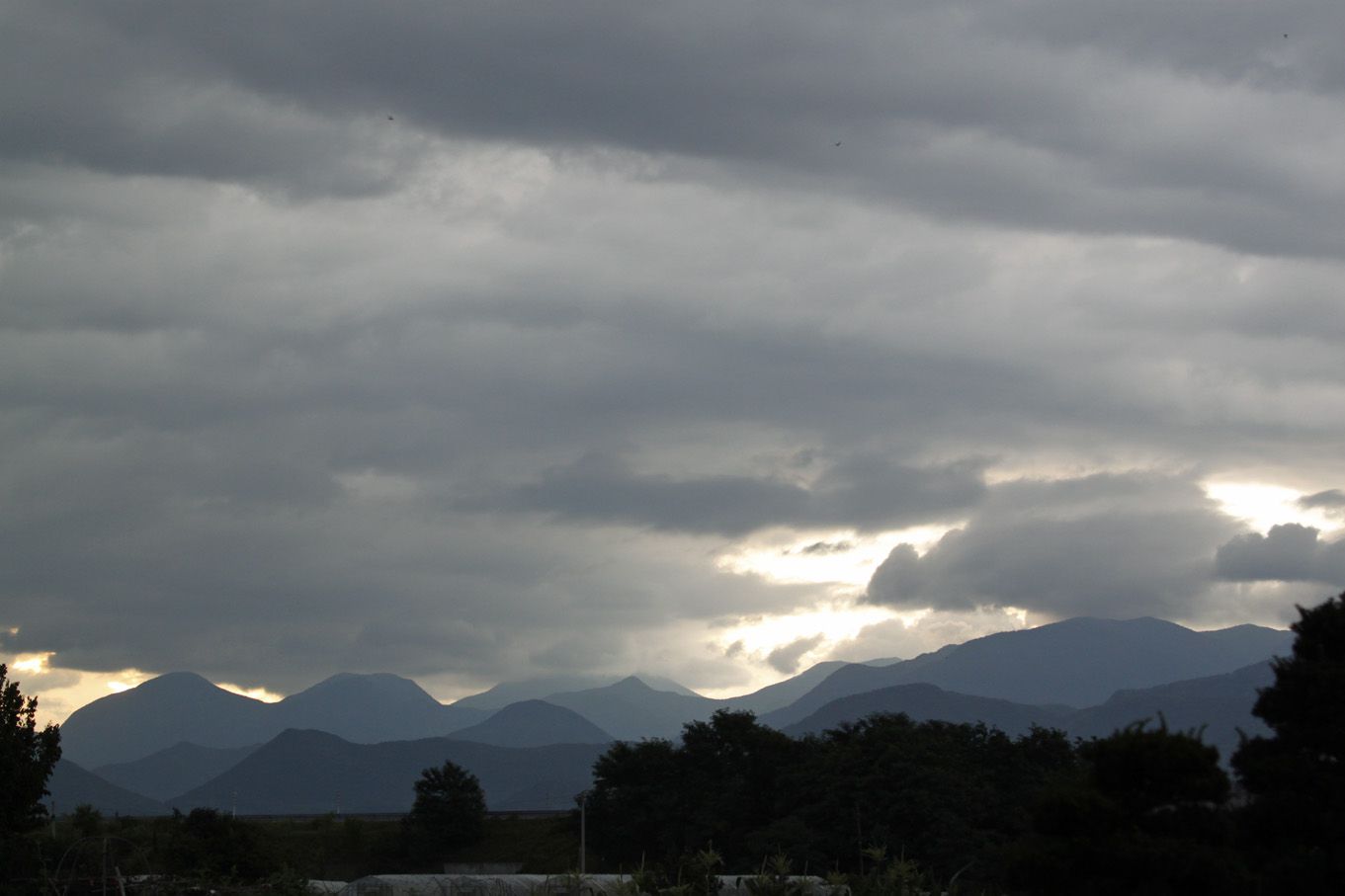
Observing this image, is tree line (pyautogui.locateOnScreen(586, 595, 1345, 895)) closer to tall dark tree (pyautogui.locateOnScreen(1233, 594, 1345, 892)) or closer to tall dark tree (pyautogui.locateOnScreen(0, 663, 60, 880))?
tall dark tree (pyautogui.locateOnScreen(1233, 594, 1345, 892))

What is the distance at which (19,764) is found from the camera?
1563 inches

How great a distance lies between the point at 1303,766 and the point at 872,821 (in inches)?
1705

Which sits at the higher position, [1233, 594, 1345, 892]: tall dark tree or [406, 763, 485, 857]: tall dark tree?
[1233, 594, 1345, 892]: tall dark tree

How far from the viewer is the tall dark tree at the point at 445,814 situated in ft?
295

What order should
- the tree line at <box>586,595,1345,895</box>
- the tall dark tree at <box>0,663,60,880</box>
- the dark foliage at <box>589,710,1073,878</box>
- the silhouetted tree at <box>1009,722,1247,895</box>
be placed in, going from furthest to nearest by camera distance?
1. the dark foliage at <box>589,710,1073,878</box>
2. the tall dark tree at <box>0,663,60,880</box>
3. the tree line at <box>586,595,1345,895</box>
4. the silhouetted tree at <box>1009,722,1247,895</box>

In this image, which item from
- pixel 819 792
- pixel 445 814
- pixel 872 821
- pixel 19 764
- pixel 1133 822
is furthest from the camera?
pixel 445 814

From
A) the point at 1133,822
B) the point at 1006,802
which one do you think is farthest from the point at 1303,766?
the point at 1006,802

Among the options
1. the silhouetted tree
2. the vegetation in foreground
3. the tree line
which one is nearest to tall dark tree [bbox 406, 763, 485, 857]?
the vegetation in foreground

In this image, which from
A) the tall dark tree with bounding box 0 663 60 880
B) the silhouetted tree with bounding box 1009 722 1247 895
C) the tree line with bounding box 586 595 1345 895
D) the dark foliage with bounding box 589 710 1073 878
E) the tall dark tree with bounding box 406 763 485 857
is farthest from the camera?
the tall dark tree with bounding box 406 763 485 857

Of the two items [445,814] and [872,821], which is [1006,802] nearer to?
[872,821]

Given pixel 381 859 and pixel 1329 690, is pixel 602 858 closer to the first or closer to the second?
pixel 381 859

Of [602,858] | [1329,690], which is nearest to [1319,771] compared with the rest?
[1329,690]

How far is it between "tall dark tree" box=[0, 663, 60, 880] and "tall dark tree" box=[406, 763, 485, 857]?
4811 centimetres

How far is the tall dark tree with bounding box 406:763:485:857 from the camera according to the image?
8981 cm
